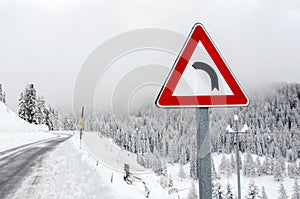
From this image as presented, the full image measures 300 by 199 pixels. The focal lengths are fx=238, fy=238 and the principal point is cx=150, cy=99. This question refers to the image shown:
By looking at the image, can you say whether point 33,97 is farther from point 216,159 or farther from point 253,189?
point 216,159

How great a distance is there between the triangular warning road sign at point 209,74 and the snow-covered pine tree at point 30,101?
188ft

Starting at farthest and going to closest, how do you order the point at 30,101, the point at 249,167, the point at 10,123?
the point at 249,167 < the point at 30,101 < the point at 10,123

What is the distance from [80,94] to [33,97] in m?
51.1

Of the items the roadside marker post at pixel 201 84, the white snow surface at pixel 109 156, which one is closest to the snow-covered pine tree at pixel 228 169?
the white snow surface at pixel 109 156

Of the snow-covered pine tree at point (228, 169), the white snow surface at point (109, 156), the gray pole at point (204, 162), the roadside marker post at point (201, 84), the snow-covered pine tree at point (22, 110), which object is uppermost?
the snow-covered pine tree at point (22, 110)

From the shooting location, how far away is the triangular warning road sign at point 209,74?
2.55 m

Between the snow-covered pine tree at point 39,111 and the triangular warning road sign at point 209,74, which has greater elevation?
the snow-covered pine tree at point 39,111

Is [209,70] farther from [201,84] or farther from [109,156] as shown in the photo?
[109,156]

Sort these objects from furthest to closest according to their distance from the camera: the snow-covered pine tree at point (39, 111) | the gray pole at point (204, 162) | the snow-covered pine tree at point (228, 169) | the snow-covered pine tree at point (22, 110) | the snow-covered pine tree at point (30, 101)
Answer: the snow-covered pine tree at point (228, 169), the snow-covered pine tree at point (39, 111), the snow-covered pine tree at point (22, 110), the snow-covered pine tree at point (30, 101), the gray pole at point (204, 162)

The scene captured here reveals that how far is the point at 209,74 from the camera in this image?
2566 millimetres

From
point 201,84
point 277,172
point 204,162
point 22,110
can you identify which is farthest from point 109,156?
point 277,172

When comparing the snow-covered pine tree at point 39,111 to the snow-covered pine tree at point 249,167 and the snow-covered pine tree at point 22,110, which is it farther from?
the snow-covered pine tree at point 249,167

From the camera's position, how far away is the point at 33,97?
53.7m

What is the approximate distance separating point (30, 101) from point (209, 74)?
57879mm
